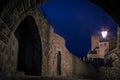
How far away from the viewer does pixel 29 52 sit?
15.0m

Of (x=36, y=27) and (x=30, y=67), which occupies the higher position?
(x=36, y=27)

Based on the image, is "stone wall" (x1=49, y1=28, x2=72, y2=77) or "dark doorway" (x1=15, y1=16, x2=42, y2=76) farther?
"stone wall" (x1=49, y1=28, x2=72, y2=77)

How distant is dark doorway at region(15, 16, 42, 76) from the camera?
570 inches

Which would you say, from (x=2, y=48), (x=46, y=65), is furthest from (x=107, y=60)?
(x=2, y=48)

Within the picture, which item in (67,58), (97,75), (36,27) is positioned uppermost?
(36,27)

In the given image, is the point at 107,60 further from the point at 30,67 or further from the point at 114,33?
the point at 114,33

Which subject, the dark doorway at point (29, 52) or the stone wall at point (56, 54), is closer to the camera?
the dark doorway at point (29, 52)

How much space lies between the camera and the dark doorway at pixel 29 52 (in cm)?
1447

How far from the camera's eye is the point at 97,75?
22172 mm

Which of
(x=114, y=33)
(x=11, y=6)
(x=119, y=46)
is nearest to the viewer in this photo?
(x=11, y=6)

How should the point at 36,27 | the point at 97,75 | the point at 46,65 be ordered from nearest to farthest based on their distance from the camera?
1. the point at 36,27
2. the point at 46,65
3. the point at 97,75

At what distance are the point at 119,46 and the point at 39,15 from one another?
739cm

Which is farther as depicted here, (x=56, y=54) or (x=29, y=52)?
(x=56, y=54)

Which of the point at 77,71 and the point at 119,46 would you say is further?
the point at 77,71
